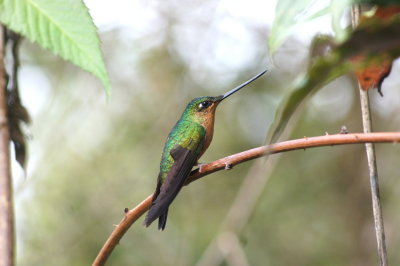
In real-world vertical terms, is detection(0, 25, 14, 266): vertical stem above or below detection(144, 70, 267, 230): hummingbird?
below

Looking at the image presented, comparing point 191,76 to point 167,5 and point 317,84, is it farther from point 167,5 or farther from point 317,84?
point 317,84

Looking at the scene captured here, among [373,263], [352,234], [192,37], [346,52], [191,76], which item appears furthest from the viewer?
[352,234]

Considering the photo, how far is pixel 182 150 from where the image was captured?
1738 millimetres

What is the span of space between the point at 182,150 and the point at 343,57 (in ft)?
4.40

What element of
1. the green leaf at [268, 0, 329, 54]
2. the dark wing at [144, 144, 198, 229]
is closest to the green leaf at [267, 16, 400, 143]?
the green leaf at [268, 0, 329, 54]

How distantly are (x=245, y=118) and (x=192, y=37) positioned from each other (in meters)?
1.26

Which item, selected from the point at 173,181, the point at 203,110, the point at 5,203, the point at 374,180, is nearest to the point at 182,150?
the point at 173,181

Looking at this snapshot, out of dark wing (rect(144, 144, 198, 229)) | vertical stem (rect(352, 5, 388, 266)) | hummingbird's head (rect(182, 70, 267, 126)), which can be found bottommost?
vertical stem (rect(352, 5, 388, 266))

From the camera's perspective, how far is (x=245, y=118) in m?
5.38

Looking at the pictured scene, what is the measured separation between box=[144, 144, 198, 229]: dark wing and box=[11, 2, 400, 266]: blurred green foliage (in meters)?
2.25

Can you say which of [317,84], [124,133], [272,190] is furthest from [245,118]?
[317,84]

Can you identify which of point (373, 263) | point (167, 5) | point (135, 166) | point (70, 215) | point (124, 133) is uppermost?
point (167, 5)

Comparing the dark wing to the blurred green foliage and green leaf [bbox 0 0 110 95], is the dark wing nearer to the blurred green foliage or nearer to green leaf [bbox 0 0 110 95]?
green leaf [bbox 0 0 110 95]

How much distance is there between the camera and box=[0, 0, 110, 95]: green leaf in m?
0.66
